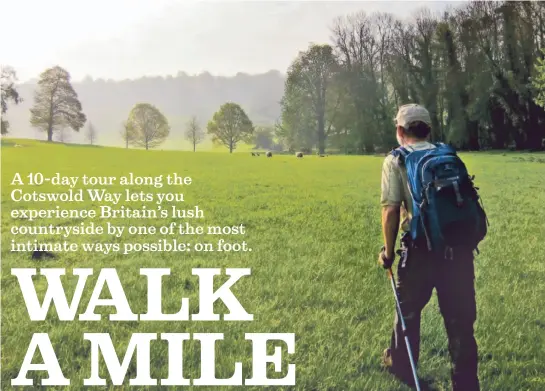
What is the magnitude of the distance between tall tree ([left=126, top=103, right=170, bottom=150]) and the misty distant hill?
1.70 ft

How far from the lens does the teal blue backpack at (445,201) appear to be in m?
2.93

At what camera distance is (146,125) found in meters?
26.0

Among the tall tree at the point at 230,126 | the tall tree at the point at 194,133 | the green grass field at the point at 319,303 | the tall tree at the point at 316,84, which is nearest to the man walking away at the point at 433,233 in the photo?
the green grass field at the point at 319,303

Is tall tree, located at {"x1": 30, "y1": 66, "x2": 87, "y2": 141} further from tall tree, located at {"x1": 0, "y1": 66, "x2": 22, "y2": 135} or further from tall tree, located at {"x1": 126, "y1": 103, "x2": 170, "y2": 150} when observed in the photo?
tall tree, located at {"x1": 0, "y1": 66, "x2": 22, "y2": 135}

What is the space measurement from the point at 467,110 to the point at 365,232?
9458 millimetres

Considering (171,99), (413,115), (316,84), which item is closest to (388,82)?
(316,84)

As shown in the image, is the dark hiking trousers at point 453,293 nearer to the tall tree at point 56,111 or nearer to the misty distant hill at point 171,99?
the misty distant hill at point 171,99

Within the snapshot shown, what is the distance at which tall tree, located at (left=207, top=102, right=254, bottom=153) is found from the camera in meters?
23.1

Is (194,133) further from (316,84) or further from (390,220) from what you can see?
(390,220)

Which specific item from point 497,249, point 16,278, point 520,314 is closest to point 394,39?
point 497,249

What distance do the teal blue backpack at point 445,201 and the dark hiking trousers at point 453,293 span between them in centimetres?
15

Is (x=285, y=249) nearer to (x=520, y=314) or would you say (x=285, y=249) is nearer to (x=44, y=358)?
(x=520, y=314)

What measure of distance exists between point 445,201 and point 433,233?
8.8 inches

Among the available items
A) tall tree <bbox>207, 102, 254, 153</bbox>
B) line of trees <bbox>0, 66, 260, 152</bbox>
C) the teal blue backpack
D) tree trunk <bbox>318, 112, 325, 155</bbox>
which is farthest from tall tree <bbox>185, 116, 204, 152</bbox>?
the teal blue backpack
